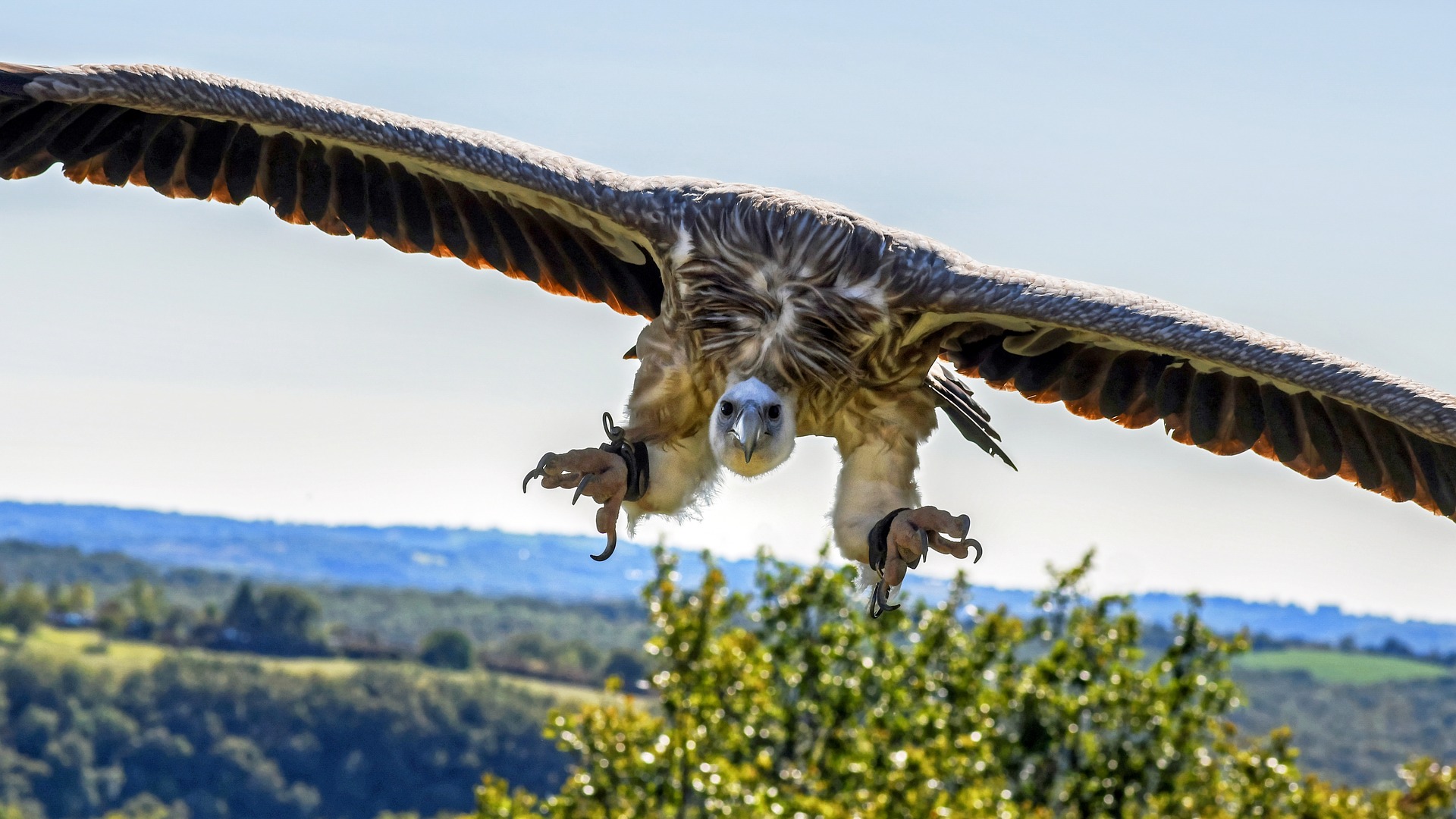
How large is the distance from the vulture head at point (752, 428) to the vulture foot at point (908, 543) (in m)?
0.56

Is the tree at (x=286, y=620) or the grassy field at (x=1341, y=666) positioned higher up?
the grassy field at (x=1341, y=666)

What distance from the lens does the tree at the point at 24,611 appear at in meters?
145

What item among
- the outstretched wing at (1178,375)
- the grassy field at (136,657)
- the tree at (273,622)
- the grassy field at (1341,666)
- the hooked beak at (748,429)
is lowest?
the grassy field at (136,657)

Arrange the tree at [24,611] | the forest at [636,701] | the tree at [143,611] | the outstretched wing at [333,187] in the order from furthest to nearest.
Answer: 1. the tree at [24,611]
2. the tree at [143,611]
3. the forest at [636,701]
4. the outstretched wing at [333,187]

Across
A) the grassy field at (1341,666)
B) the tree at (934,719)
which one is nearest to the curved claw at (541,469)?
the tree at (934,719)

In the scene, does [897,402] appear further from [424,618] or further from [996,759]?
[424,618]

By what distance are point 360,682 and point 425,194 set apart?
12486 cm

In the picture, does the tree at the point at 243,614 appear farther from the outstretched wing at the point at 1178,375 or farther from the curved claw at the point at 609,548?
the outstretched wing at the point at 1178,375

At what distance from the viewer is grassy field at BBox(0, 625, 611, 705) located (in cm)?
13138

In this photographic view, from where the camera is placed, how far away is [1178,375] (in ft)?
27.5

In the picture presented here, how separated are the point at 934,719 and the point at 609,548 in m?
11.2

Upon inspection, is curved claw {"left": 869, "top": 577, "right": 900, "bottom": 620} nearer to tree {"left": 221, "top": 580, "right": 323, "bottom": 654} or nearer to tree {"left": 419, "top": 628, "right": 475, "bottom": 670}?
tree {"left": 419, "top": 628, "right": 475, "bottom": 670}

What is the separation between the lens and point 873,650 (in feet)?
65.9

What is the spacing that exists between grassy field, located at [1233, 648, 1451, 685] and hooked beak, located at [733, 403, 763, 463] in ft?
273
